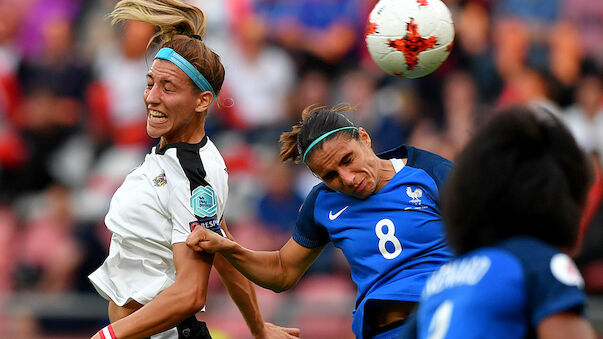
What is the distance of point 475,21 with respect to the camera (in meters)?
8.65

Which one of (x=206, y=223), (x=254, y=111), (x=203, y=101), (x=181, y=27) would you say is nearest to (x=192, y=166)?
(x=206, y=223)

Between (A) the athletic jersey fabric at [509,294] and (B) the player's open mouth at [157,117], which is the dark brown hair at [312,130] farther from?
(A) the athletic jersey fabric at [509,294]

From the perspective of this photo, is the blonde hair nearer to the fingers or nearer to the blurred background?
the fingers

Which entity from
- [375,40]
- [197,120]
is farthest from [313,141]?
[375,40]

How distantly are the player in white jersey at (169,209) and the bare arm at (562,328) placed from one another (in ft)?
6.57

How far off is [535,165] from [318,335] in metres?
5.75

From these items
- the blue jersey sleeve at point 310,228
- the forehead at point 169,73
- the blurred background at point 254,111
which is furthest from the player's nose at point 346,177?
the blurred background at point 254,111

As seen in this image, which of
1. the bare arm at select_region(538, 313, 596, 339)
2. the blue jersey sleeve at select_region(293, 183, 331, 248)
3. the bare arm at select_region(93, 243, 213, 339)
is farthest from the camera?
the blue jersey sleeve at select_region(293, 183, 331, 248)

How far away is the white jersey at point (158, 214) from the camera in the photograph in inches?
152

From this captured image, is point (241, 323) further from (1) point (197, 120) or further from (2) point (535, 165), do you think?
(2) point (535, 165)

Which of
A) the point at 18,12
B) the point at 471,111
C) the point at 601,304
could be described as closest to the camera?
the point at 601,304

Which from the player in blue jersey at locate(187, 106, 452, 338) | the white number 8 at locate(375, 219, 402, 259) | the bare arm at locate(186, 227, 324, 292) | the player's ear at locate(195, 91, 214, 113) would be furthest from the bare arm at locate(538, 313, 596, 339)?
the player's ear at locate(195, 91, 214, 113)

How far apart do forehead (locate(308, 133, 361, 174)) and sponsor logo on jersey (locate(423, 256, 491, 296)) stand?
1.73 m

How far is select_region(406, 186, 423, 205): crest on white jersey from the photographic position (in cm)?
404
